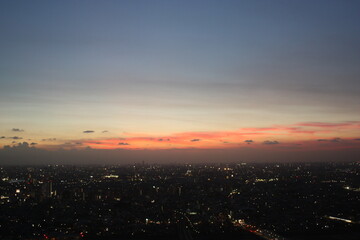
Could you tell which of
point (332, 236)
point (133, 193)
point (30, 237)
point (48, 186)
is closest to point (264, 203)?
point (332, 236)

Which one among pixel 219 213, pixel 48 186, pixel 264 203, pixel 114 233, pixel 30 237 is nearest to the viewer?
pixel 30 237

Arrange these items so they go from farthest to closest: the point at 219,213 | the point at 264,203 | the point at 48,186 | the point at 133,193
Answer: the point at 48,186 < the point at 133,193 < the point at 264,203 < the point at 219,213

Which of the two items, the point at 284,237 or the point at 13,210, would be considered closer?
the point at 284,237

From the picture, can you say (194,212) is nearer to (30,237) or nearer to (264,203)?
(264,203)

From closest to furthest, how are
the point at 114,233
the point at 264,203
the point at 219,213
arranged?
the point at 114,233 < the point at 219,213 < the point at 264,203

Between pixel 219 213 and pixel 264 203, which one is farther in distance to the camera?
pixel 264 203

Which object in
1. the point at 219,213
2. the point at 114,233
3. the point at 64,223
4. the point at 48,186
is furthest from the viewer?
the point at 48,186

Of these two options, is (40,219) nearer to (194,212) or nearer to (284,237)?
(194,212)

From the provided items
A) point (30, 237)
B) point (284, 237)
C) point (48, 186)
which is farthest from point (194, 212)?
point (48, 186)
